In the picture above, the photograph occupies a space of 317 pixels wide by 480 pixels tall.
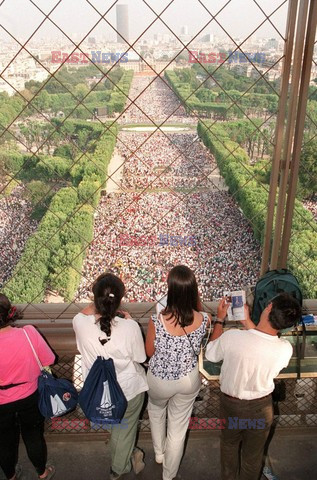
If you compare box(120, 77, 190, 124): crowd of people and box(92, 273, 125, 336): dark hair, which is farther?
box(120, 77, 190, 124): crowd of people

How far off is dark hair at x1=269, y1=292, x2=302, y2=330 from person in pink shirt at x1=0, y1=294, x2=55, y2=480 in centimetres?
64

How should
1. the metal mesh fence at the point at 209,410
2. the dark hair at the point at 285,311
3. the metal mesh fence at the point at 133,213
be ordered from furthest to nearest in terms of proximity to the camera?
the metal mesh fence at the point at 133,213 < the metal mesh fence at the point at 209,410 < the dark hair at the point at 285,311

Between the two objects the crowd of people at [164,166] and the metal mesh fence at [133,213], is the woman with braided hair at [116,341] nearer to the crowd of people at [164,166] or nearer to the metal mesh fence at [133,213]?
the metal mesh fence at [133,213]

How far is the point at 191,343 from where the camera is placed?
1214 millimetres

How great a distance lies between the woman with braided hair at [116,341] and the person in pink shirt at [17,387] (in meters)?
0.14

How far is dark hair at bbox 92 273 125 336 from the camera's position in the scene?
1.13m

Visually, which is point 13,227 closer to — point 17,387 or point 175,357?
point 17,387

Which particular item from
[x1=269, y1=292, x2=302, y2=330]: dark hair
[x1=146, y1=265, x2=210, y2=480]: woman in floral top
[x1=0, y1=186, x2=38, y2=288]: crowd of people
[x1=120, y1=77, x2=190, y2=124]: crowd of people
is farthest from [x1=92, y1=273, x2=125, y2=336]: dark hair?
[x1=120, y1=77, x2=190, y2=124]: crowd of people

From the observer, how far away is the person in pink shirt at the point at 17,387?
46.1 inches

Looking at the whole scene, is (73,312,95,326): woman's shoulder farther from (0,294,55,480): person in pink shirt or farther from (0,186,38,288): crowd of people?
(0,186,38,288): crowd of people

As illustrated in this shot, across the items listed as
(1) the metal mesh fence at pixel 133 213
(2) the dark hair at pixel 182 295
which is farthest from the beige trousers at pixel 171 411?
(1) the metal mesh fence at pixel 133 213

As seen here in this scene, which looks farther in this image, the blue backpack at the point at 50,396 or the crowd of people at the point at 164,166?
the crowd of people at the point at 164,166

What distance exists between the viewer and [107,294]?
113 cm

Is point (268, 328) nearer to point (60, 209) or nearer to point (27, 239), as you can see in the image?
point (27, 239)
